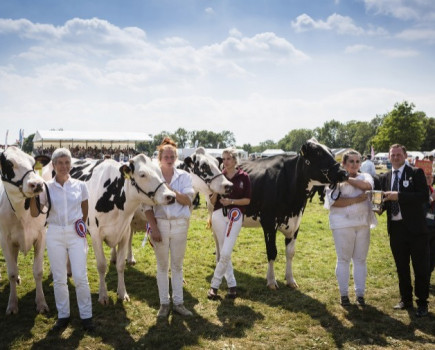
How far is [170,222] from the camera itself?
493 centimetres

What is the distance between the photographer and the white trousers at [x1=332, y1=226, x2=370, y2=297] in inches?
213

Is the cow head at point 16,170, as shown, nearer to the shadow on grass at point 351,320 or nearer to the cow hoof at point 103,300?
the cow hoof at point 103,300

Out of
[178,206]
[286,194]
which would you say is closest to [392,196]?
[286,194]

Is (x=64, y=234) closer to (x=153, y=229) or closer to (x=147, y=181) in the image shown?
(x=153, y=229)

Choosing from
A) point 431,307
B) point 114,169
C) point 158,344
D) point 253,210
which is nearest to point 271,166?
point 253,210

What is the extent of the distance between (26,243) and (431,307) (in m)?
5.95

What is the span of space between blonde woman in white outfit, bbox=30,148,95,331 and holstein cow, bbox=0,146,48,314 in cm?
36

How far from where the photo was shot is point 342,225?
5.39 metres

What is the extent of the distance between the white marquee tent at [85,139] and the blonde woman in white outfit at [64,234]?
36121mm

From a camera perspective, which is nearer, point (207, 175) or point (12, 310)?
point (12, 310)

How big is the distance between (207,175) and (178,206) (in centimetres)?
106

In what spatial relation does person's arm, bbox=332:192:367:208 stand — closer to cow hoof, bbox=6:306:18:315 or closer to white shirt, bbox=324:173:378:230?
white shirt, bbox=324:173:378:230

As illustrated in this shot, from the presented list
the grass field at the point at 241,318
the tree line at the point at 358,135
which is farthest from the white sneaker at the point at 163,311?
the tree line at the point at 358,135

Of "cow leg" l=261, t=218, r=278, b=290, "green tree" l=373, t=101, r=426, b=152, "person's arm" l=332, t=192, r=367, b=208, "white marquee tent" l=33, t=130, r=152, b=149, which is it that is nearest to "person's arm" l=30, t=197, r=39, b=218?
"cow leg" l=261, t=218, r=278, b=290
